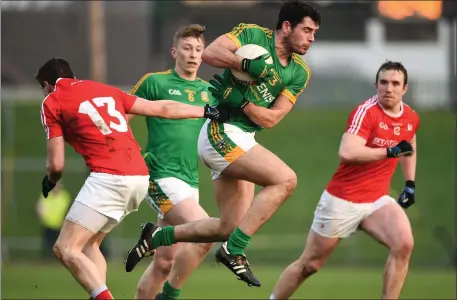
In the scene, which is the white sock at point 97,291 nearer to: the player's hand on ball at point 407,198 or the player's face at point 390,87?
the player's hand on ball at point 407,198

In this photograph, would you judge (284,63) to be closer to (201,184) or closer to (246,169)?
(246,169)

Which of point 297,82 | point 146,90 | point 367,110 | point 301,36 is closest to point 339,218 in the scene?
point 367,110

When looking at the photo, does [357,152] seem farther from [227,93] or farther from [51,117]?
[51,117]

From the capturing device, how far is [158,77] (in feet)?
39.5

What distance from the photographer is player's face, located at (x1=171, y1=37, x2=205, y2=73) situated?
11984 millimetres

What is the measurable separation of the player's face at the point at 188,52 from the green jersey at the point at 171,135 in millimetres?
192

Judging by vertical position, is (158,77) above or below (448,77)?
above

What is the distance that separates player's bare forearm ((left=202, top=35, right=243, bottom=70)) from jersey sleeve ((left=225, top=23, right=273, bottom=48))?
10 centimetres

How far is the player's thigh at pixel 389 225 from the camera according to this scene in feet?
37.6

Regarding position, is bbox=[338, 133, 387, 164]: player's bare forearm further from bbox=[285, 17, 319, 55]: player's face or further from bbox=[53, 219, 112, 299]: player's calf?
bbox=[53, 219, 112, 299]: player's calf

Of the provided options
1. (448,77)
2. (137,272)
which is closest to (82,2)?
(448,77)

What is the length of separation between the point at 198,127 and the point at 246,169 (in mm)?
2169

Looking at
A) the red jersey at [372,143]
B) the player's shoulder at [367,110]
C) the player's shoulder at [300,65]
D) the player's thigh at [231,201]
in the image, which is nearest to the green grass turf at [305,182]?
the red jersey at [372,143]

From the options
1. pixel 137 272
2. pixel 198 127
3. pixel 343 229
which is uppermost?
pixel 198 127
